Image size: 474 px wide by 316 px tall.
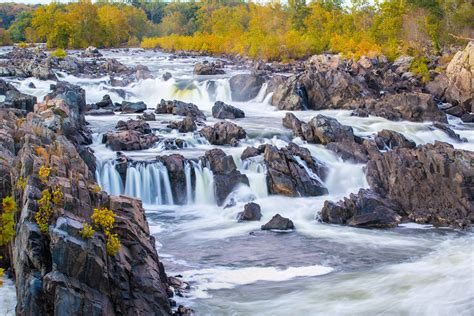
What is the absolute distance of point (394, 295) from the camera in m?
14.5

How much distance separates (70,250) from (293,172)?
46.2 ft

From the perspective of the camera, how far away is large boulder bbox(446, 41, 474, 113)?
39.6 meters

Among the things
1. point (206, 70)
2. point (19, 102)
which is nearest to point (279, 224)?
point (19, 102)

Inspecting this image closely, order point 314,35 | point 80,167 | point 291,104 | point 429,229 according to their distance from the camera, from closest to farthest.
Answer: point 80,167, point 429,229, point 291,104, point 314,35

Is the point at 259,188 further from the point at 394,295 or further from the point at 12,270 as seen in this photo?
the point at 12,270

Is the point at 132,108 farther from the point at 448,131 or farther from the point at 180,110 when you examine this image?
the point at 448,131

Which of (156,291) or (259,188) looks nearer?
(156,291)

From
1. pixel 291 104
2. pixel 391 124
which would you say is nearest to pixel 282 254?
pixel 391 124

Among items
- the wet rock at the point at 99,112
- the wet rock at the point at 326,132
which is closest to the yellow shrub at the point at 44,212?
the wet rock at the point at 326,132

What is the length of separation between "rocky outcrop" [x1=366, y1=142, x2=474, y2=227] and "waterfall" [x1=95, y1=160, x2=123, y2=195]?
31.1 feet

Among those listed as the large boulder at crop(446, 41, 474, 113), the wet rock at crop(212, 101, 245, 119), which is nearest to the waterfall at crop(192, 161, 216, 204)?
the wet rock at crop(212, 101, 245, 119)

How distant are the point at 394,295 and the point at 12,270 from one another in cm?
849

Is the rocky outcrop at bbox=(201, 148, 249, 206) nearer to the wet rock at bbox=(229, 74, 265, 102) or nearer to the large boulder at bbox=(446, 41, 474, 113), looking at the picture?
the wet rock at bbox=(229, 74, 265, 102)

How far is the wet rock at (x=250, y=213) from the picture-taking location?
21016 millimetres
